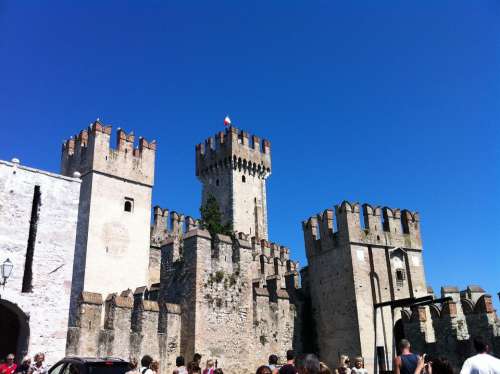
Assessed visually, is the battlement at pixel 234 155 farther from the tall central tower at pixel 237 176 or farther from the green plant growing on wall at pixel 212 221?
the green plant growing on wall at pixel 212 221

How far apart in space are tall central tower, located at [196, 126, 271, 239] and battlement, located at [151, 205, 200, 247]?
9127 millimetres

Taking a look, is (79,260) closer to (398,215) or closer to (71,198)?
(71,198)

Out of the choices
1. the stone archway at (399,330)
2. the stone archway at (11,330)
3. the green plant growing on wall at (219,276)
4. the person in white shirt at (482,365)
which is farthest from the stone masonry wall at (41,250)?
the stone archway at (399,330)

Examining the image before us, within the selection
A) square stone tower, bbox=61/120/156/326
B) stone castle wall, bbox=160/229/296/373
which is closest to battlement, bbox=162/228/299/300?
stone castle wall, bbox=160/229/296/373

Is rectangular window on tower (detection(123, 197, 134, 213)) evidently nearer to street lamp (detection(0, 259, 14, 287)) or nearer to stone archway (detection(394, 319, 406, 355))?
street lamp (detection(0, 259, 14, 287))

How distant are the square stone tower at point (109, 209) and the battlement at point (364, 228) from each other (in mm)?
9928

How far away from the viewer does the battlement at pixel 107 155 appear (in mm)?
29562

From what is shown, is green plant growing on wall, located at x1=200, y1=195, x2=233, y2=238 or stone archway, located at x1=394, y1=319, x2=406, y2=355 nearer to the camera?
stone archway, located at x1=394, y1=319, x2=406, y2=355

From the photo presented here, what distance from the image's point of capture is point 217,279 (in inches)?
918

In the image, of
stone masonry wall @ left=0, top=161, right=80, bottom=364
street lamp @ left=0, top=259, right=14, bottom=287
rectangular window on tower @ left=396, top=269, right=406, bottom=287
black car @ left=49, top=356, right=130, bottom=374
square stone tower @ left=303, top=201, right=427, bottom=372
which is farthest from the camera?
rectangular window on tower @ left=396, top=269, right=406, bottom=287

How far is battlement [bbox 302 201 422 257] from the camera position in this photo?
27344 mm

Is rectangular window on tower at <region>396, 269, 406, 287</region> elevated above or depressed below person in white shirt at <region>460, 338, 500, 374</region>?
above

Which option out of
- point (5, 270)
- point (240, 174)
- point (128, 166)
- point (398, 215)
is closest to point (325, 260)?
point (398, 215)

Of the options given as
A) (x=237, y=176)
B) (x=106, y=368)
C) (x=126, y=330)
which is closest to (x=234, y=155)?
(x=237, y=176)
